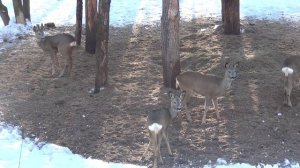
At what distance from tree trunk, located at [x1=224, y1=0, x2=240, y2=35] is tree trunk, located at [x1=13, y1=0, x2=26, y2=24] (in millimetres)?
7625

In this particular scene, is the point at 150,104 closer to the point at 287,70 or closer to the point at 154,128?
the point at 154,128

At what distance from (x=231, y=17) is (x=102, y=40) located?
517cm

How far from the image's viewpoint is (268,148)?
826 centimetres

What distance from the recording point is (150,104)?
10.1 meters

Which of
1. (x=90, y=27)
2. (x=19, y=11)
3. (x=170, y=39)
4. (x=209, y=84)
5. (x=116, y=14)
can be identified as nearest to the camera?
(x=209, y=84)

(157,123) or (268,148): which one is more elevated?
(157,123)

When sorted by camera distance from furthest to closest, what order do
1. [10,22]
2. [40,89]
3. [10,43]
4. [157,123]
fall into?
[10,22] → [10,43] → [40,89] → [157,123]

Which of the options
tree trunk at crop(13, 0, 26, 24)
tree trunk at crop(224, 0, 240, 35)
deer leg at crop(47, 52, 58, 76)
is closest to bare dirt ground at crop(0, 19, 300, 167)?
deer leg at crop(47, 52, 58, 76)

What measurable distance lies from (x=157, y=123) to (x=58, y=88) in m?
4.35

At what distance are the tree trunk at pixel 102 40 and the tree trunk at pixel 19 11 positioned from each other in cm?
817

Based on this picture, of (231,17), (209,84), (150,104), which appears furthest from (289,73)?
(231,17)

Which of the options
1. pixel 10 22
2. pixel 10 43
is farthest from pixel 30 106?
pixel 10 22

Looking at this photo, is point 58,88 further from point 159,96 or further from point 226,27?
point 226,27

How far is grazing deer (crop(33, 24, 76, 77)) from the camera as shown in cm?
1245
